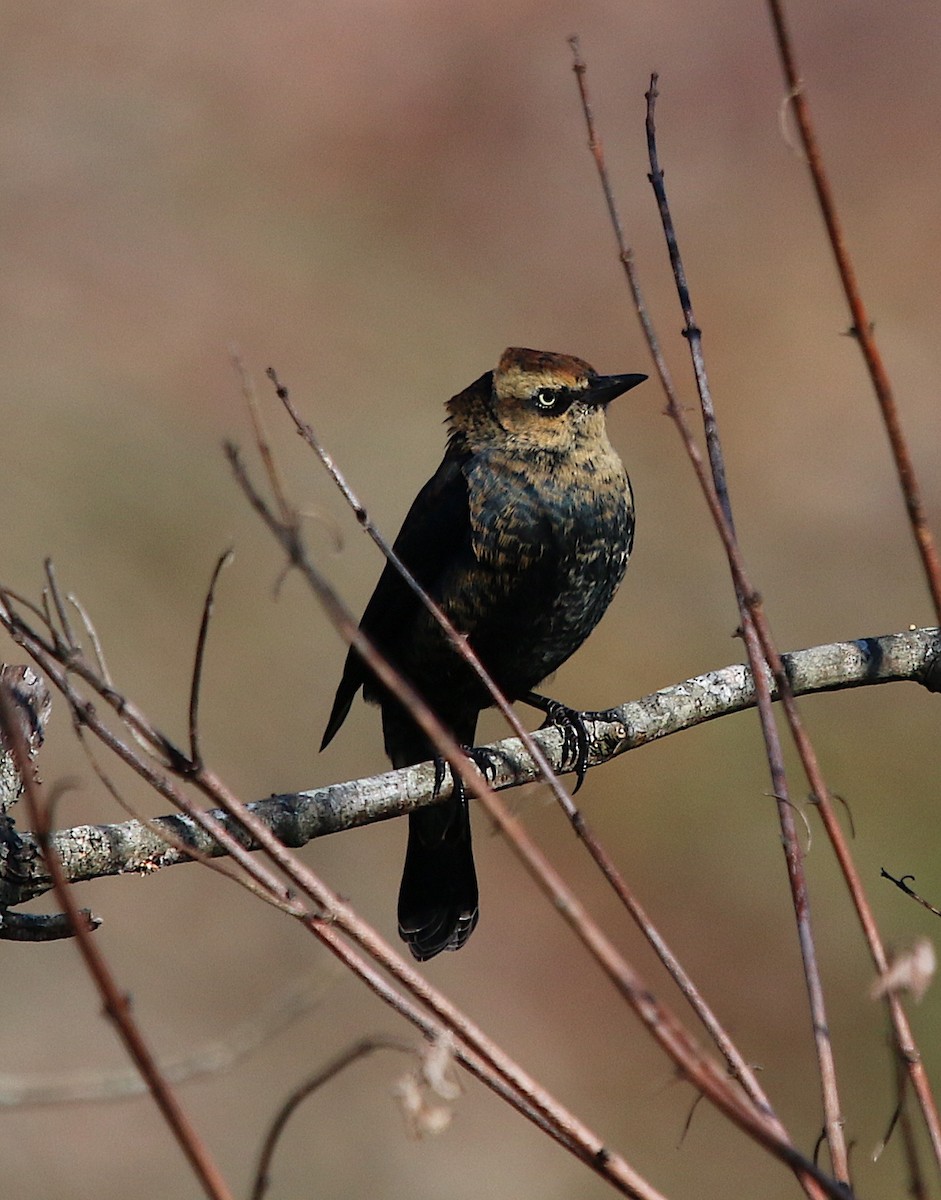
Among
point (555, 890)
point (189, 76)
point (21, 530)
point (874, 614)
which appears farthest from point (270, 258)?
point (555, 890)

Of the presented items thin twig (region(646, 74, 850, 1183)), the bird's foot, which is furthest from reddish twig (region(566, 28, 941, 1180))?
the bird's foot

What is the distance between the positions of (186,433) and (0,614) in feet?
25.0

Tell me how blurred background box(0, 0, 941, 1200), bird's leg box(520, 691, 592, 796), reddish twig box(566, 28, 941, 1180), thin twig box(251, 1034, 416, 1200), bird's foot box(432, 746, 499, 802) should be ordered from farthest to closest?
blurred background box(0, 0, 941, 1200), bird's leg box(520, 691, 592, 796), bird's foot box(432, 746, 499, 802), reddish twig box(566, 28, 941, 1180), thin twig box(251, 1034, 416, 1200)

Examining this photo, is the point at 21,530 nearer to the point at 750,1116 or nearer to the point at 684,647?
the point at 684,647

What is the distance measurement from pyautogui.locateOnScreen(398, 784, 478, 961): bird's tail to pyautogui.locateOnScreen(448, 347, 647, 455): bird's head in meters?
1.11

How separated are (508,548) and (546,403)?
47 centimetres

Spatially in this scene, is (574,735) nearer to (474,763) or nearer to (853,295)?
(474,763)

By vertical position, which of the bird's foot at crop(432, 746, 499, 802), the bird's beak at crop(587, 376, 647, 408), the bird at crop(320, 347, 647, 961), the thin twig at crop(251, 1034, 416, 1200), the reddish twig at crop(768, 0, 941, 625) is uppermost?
the bird's beak at crop(587, 376, 647, 408)

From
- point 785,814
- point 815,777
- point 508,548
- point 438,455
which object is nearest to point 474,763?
point 508,548

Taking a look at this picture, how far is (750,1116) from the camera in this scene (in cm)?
124

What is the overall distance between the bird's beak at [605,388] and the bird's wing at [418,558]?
39 centimetres

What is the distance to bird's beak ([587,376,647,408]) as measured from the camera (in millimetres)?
3973

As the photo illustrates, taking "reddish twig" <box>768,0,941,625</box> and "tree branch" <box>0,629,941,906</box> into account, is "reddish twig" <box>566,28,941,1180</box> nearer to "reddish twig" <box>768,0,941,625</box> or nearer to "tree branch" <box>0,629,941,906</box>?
"reddish twig" <box>768,0,941,625</box>

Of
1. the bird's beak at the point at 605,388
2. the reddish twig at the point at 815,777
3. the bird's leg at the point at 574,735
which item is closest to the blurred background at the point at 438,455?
the bird's leg at the point at 574,735
